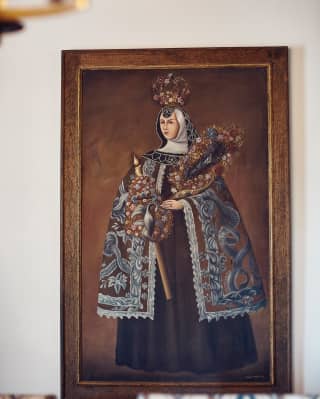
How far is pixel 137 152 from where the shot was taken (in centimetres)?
310

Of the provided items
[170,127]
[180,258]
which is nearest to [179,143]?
[170,127]

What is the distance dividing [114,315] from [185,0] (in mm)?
1687

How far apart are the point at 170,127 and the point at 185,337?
42.8 inches

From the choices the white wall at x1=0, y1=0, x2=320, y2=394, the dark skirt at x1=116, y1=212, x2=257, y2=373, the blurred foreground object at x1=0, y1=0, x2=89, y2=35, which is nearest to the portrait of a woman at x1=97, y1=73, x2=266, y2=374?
the dark skirt at x1=116, y1=212, x2=257, y2=373

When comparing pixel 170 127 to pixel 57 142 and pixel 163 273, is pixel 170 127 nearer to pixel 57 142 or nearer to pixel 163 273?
pixel 57 142

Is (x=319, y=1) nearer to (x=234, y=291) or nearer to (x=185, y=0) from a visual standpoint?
(x=185, y=0)

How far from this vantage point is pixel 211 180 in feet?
10.1

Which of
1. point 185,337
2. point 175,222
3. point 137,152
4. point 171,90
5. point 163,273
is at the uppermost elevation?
point 171,90

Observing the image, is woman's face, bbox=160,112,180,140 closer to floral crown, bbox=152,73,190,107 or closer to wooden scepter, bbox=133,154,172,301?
floral crown, bbox=152,73,190,107

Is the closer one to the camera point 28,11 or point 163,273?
point 28,11

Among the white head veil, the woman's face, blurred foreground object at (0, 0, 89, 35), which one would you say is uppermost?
blurred foreground object at (0, 0, 89, 35)

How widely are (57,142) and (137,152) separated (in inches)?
16.9

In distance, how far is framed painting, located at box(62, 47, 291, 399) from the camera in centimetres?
305

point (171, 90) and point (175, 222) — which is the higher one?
point (171, 90)
